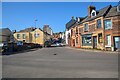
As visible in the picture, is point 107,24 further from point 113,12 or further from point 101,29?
point 113,12

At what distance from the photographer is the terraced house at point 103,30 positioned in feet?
113

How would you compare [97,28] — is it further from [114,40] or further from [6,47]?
[6,47]

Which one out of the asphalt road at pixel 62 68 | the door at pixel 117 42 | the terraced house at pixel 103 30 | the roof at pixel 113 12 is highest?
the roof at pixel 113 12

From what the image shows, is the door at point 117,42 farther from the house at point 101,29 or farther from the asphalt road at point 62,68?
the asphalt road at point 62,68

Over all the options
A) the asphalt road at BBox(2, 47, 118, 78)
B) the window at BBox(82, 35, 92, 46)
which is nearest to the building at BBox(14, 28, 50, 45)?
the window at BBox(82, 35, 92, 46)

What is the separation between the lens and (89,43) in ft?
143

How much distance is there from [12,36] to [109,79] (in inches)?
2875

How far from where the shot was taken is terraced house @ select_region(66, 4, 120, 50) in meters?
34.5

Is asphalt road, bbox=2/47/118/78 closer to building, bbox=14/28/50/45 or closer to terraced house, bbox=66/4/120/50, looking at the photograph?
terraced house, bbox=66/4/120/50

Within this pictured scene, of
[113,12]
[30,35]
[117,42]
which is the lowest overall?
[117,42]

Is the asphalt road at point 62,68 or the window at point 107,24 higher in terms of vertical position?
the window at point 107,24

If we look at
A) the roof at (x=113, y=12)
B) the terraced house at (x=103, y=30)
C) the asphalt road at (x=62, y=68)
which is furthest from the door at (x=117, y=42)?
the asphalt road at (x=62, y=68)

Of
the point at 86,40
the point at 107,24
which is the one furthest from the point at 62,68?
the point at 86,40

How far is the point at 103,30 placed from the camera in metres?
36.8
